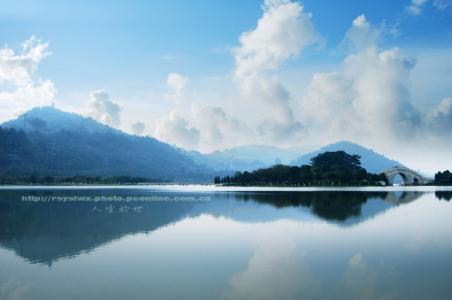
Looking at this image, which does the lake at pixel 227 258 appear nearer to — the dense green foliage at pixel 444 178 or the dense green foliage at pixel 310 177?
the dense green foliage at pixel 310 177

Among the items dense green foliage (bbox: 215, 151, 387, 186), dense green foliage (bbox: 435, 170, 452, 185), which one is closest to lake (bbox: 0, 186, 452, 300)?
dense green foliage (bbox: 215, 151, 387, 186)

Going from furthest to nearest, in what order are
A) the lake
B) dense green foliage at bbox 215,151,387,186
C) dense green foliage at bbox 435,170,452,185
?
1. dense green foliage at bbox 435,170,452,185
2. dense green foliage at bbox 215,151,387,186
3. the lake

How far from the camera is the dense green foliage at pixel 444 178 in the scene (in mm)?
193250

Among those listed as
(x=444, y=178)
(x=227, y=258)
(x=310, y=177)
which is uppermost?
(x=444, y=178)

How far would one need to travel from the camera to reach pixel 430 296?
17.9 metres

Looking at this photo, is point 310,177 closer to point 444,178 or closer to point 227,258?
point 444,178

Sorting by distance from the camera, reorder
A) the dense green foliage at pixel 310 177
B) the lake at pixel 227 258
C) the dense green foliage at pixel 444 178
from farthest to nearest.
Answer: the dense green foliage at pixel 444 178, the dense green foliage at pixel 310 177, the lake at pixel 227 258

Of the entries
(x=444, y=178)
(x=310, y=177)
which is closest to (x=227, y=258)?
(x=310, y=177)

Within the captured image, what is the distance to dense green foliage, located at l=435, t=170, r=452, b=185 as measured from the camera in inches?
7608

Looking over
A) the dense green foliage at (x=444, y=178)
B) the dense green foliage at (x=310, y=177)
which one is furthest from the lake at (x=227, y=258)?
the dense green foliage at (x=444, y=178)

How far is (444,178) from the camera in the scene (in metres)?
195

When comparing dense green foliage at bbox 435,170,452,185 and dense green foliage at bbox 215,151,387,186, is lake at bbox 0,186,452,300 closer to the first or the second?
dense green foliage at bbox 215,151,387,186

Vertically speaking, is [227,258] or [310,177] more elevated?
[310,177]

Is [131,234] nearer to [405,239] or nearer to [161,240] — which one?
[161,240]
